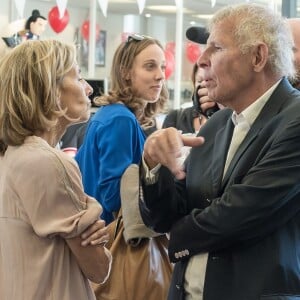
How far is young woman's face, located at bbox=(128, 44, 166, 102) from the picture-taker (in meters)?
2.34

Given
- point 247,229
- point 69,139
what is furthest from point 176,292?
point 69,139

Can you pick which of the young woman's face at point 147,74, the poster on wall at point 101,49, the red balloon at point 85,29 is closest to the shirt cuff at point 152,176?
the young woman's face at point 147,74

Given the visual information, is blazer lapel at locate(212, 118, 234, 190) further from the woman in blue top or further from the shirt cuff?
the woman in blue top

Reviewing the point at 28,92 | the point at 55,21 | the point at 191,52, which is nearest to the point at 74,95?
the point at 28,92

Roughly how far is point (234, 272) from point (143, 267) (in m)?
0.60

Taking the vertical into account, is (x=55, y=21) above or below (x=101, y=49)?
above

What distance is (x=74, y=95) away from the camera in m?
1.57

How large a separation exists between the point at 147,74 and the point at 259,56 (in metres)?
0.94

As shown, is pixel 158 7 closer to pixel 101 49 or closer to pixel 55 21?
pixel 101 49

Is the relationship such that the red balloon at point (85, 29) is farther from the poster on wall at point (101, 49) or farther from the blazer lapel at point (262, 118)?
the blazer lapel at point (262, 118)

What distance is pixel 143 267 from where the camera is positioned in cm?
193

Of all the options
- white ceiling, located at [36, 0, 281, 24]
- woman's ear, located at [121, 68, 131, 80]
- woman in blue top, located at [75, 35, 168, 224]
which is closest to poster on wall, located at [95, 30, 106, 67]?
white ceiling, located at [36, 0, 281, 24]

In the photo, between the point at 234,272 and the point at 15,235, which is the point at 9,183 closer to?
the point at 15,235

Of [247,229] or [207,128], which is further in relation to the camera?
[207,128]
